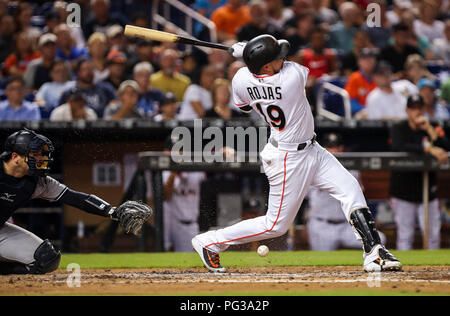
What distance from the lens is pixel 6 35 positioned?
10.4m

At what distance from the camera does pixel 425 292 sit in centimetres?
471

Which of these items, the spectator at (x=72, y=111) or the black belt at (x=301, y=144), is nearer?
the black belt at (x=301, y=144)

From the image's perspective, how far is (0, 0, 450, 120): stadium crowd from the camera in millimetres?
9070

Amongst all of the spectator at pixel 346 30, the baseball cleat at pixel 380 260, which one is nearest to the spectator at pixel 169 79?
the spectator at pixel 346 30

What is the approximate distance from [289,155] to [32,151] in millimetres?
1924

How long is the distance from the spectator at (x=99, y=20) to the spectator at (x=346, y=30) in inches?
128

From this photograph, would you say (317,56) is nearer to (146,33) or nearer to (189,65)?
(189,65)

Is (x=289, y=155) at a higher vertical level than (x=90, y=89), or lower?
lower

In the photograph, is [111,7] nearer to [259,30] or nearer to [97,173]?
[259,30]

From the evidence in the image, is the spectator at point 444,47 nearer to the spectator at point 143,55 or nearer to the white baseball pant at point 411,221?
the white baseball pant at point 411,221

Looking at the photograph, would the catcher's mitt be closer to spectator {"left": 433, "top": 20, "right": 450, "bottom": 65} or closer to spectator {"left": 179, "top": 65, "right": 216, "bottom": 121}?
spectator {"left": 179, "top": 65, "right": 216, "bottom": 121}

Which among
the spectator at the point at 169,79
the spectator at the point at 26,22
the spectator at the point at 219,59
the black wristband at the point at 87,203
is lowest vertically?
the black wristband at the point at 87,203

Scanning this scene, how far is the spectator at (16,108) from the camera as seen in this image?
8.70 metres

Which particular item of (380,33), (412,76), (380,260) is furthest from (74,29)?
(380,260)
